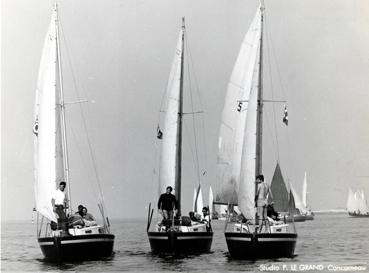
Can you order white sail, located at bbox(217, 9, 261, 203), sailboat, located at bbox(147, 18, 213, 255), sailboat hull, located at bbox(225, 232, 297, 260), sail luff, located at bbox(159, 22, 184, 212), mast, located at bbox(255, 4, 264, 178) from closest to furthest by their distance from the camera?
sailboat hull, located at bbox(225, 232, 297, 260)
mast, located at bbox(255, 4, 264, 178)
white sail, located at bbox(217, 9, 261, 203)
sailboat, located at bbox(147, 18, 213, 255)
sail luff, located at bbox(159, 22, 184, 212)

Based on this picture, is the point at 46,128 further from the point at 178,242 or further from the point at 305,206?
the point at 305,206

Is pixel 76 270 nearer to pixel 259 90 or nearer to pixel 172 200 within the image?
pixel 172 200

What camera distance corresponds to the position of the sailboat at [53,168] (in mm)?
29125

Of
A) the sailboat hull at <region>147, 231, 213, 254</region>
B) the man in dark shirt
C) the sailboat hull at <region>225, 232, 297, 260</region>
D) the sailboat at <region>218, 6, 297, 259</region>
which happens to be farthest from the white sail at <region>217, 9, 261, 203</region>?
the sailboat hull at <region>225, 232, 297, 260</region>

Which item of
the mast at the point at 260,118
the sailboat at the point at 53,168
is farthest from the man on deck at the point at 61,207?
the mast at the point at 260,118

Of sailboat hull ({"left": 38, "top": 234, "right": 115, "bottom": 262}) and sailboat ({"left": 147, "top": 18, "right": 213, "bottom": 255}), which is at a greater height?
sailboat ({"left": 147, "top": 18, "right": 213, "bottom": 255})

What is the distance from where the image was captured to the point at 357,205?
10250 cm

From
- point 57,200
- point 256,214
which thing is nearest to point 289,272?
point 256,214

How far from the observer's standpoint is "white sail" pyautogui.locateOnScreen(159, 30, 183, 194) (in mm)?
36625

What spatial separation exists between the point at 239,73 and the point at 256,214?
7986mm

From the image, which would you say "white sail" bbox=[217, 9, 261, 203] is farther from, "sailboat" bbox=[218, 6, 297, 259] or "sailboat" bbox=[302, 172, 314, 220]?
"sailboat" bbox=[302, 172, 314, 220]

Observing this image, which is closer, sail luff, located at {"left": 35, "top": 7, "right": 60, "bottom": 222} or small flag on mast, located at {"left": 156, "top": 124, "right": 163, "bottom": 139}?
sail luff, located at {"left": 35, "top": 7, "right": 60, "bottom": 222}

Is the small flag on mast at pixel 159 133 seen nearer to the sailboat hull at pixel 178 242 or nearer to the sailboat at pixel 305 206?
the sailboat hull at pixel 178 242

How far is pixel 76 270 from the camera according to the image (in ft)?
88.5
